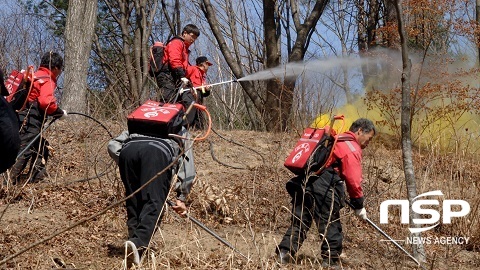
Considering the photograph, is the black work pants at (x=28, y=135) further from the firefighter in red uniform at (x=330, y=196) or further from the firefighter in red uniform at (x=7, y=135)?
the firefighter in red uniform at (x=7, y=135)

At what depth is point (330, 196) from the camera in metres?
6.37

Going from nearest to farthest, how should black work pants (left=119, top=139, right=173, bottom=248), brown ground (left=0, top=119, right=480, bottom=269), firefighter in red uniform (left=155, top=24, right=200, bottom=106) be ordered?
black work pants (left=119, top=139, right=173, bottom=248) → brown ground (left=0, top=119, right=480, bottom=269) → firefighter in red uniform (left=155, top=24, right=200, bottom=106)

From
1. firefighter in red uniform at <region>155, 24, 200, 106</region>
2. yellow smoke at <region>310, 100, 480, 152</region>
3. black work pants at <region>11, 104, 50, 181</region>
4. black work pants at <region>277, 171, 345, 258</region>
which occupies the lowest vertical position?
yellow smoke at <region>310, 100, 480, 152</region>


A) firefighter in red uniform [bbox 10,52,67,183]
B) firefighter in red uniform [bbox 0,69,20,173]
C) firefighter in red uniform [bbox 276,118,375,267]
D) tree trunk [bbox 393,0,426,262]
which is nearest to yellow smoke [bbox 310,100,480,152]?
tree trunk [bbox 393,0,426,262]

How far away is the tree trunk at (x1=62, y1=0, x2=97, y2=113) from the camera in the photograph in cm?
1241

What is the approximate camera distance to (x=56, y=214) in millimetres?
7344

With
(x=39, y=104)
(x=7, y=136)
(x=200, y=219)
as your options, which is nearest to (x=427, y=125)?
(x=200, y=219)

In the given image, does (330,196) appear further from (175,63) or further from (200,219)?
(175,63)

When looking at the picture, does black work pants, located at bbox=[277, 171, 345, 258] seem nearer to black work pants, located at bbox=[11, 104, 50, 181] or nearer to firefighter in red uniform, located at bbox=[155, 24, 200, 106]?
black work pants, located at bbox=[11, 104, 50, 181]

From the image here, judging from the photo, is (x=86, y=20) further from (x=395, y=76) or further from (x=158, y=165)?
(x=158, y=165)

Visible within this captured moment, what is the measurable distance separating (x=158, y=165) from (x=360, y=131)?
2.10m

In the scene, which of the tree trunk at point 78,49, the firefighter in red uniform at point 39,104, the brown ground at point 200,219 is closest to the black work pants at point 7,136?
the brown ground at point 200,219

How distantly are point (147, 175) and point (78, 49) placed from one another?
8.02 meters

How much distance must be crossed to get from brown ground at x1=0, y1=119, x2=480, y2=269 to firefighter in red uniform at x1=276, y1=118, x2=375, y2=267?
0.68 ft
